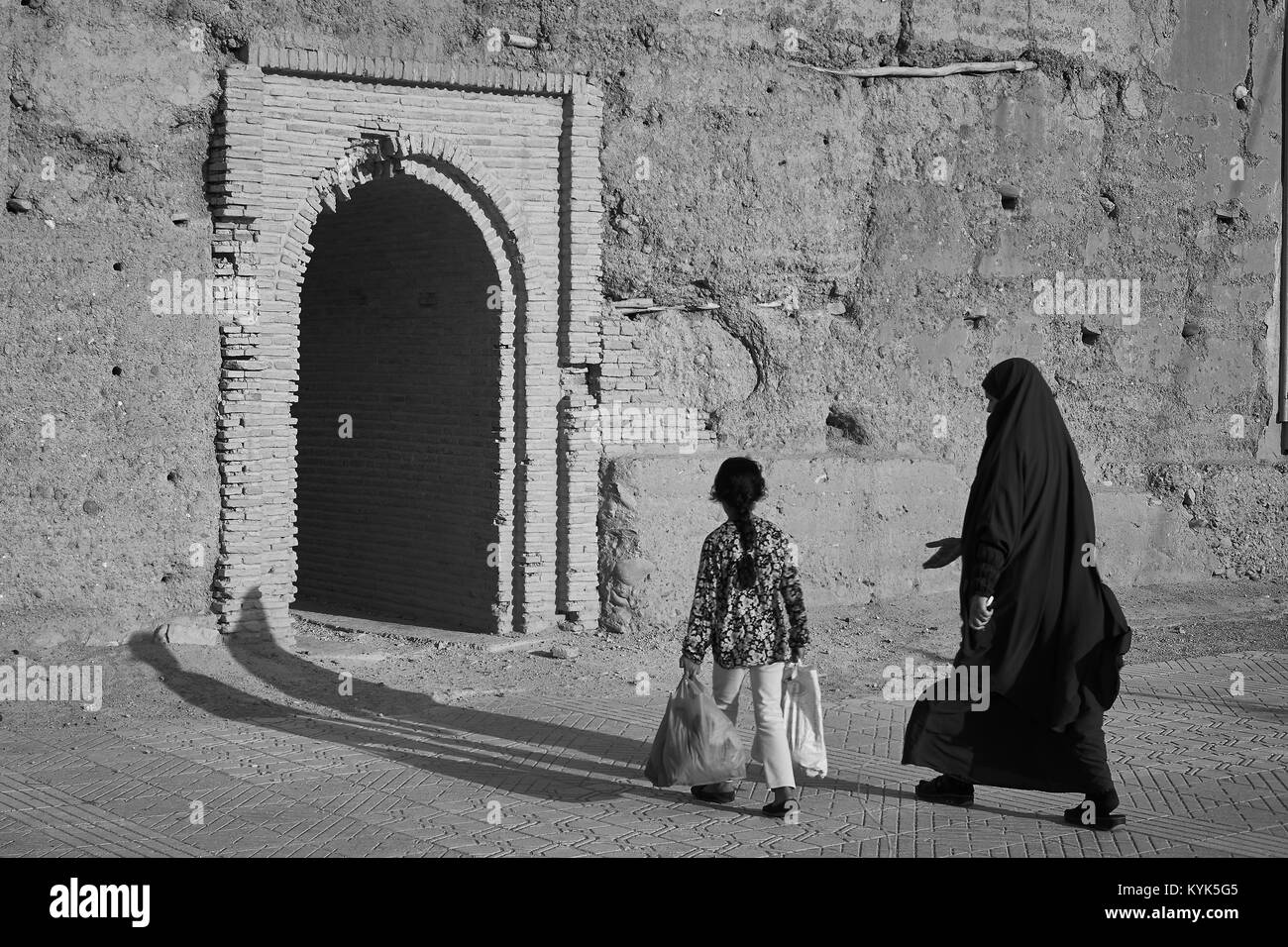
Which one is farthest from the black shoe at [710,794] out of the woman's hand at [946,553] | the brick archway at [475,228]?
the brick archway at [475,228]

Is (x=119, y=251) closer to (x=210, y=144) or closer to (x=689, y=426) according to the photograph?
(x=210, y=144)

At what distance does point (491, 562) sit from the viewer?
12109 millimetres

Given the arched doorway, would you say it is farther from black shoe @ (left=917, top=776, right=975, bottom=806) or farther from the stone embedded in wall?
black shoe @ (left=917, top=776, right=975, bottom=806)

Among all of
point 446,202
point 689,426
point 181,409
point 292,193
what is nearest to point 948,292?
point 689,426

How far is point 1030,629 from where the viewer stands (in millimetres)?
7098

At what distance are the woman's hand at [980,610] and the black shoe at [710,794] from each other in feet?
4.52

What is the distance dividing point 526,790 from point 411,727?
5.50ft

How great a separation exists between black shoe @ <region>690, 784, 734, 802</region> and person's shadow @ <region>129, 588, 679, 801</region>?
0.23 m

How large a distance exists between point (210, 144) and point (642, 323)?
3.50m

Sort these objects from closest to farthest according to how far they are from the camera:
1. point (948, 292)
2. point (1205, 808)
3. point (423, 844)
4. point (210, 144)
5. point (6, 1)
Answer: point (423, 844) → point (1205, 808) → point (6, 1) → point (210, 144) → point (948, 292)

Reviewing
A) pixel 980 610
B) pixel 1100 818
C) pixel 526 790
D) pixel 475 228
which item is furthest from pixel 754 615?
pixel 475 228

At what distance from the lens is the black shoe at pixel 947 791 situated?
743 cm

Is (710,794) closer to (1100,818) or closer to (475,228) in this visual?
(1100,818)

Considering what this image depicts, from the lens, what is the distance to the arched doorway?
12172 mm
